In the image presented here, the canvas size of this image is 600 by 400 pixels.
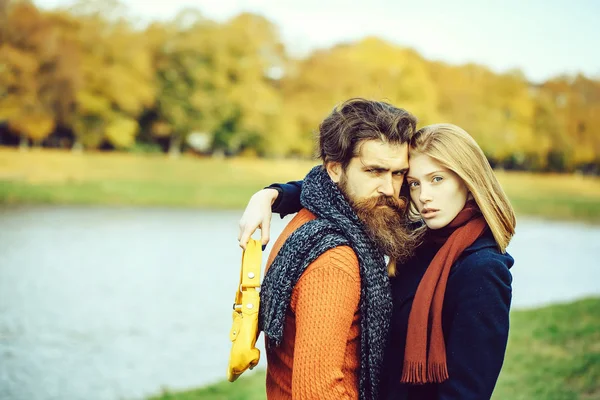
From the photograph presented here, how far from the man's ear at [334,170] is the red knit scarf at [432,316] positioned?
0.58 m

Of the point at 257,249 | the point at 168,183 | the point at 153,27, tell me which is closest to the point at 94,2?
the point at 153,27

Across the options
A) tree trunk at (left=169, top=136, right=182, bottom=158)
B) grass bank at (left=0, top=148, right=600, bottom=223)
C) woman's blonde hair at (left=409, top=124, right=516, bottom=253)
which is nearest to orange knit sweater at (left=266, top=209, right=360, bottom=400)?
woman's blonde hair at (left=409, top=124, right=516, bottom=253)

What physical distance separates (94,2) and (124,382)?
3763 cm

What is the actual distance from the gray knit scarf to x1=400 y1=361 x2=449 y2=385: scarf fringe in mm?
120

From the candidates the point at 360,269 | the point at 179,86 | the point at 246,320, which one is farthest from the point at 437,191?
the point at 179,86

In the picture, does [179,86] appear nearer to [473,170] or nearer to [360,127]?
[360,127]

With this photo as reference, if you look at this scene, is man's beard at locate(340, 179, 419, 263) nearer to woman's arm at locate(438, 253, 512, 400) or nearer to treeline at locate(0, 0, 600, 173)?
woman's arm at locate(438, 253, 512, 400)

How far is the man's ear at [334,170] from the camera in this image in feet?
9.88

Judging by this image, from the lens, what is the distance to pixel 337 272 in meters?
2.58

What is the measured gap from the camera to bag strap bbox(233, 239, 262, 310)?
9.09 ft

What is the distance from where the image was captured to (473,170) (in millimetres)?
2848

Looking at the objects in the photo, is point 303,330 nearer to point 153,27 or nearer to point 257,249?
point 257,249

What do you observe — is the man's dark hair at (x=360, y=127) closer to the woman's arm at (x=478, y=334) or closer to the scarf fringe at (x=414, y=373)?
the woman's arm at (x=478, y=334)

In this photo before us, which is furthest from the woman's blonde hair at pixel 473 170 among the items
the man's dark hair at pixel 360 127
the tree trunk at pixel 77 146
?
the tree trunk at pixel 77 146
